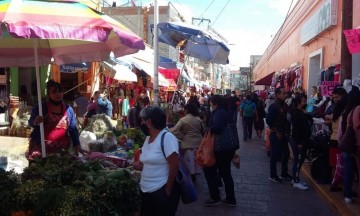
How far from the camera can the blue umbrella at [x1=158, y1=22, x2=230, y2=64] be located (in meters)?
9.58

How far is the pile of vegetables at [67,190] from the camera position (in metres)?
3.62

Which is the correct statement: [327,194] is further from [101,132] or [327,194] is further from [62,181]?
[62,181]

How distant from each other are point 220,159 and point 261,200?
1238 mm

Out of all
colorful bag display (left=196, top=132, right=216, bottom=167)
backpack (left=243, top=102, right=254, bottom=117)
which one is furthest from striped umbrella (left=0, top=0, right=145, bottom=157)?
backpack (left=243, top=102, right=254, bottom=117)

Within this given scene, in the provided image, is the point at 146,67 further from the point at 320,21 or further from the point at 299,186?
the point at 299,186

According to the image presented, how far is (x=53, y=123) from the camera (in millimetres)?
5074

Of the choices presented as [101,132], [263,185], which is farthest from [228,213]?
[101,132]

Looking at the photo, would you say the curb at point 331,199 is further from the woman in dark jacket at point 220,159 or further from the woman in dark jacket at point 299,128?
the woman in dark jacket at point 220,159

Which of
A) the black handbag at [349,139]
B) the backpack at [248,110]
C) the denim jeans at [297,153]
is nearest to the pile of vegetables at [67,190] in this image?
the black handbag at [349,139]

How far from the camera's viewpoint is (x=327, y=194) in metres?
7.29

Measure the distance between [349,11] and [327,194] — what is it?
379 cm

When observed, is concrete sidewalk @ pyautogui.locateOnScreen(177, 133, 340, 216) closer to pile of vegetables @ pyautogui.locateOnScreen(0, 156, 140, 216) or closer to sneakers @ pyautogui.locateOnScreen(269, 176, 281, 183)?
sneakers @ pyautogui.locateOnScreen(269, 176, 281, 183)

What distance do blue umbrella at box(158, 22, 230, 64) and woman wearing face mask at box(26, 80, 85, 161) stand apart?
16.2ft

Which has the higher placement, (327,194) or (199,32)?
(199,32)
